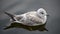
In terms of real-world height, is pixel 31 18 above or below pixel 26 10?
below

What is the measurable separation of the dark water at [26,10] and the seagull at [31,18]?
0.12 feet

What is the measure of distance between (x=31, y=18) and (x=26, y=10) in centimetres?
18

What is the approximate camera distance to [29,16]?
1.55 m

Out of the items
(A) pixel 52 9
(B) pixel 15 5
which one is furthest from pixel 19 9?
(A) pixel 52 9

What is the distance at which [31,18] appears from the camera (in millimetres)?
1534

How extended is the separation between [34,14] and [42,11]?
0.26 feet

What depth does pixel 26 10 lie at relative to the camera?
1688 mm

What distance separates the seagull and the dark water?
4cm

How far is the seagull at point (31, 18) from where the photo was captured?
1.53m

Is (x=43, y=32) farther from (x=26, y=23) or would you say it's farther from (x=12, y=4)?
(x=12, y=4)

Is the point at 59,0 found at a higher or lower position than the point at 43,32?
higher

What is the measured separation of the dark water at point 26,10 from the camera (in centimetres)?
154

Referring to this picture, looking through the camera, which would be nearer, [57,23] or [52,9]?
[57,23]

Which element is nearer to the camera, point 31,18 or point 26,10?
point 31,18
